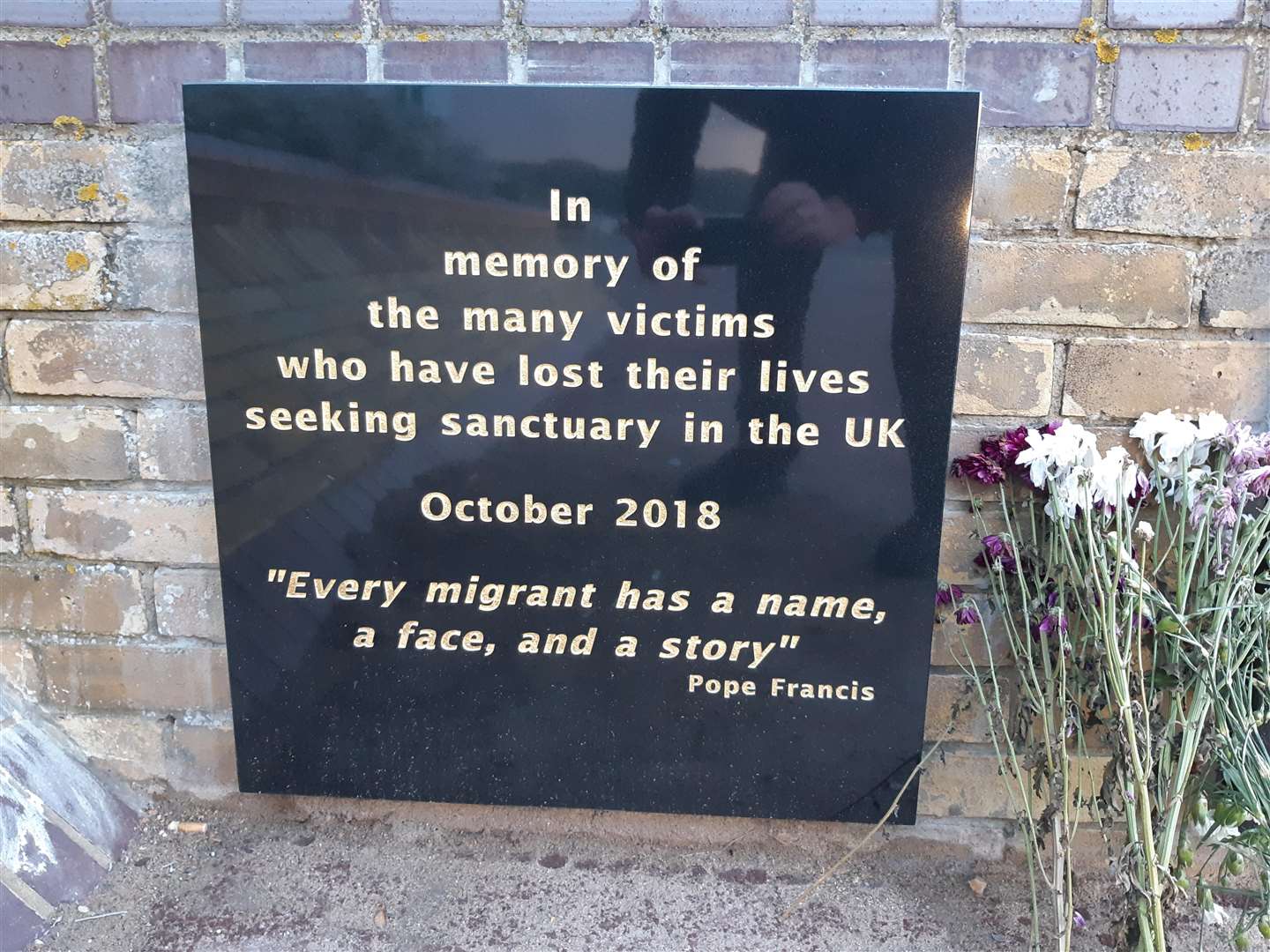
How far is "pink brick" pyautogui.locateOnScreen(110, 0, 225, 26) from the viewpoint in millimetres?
1401

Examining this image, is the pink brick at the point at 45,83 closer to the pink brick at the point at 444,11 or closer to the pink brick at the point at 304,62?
the pink brick at the point at 304,62

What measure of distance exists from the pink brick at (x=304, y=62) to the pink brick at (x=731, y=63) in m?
0.48

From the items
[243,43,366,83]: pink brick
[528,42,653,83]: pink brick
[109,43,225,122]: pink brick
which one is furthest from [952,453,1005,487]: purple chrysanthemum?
[109,43,225,122]: pink brick

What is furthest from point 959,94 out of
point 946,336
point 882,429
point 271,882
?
point 271,882

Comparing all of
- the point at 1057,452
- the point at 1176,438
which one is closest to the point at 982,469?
the point at 1057,452

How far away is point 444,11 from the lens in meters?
1.38

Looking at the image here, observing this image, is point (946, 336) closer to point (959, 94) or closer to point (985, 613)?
point (959, 94)

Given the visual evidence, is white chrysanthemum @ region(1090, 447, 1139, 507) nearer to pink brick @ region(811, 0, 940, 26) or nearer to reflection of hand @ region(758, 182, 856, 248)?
reflection of hand @ region(758, 182, 856, 248)

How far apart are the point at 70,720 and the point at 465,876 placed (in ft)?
2.56

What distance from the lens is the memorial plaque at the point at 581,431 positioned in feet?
4.41

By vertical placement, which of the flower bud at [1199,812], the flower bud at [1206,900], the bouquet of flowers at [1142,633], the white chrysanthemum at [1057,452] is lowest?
the flower bud at [1206,900]

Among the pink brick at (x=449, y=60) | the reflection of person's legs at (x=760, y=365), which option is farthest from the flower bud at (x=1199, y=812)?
the pink brick at (x=449, y=60)

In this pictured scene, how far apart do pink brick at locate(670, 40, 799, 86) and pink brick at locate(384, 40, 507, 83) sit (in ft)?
0.87

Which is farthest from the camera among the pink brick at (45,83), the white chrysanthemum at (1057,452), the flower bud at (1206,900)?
the pink brick at (45,83)
